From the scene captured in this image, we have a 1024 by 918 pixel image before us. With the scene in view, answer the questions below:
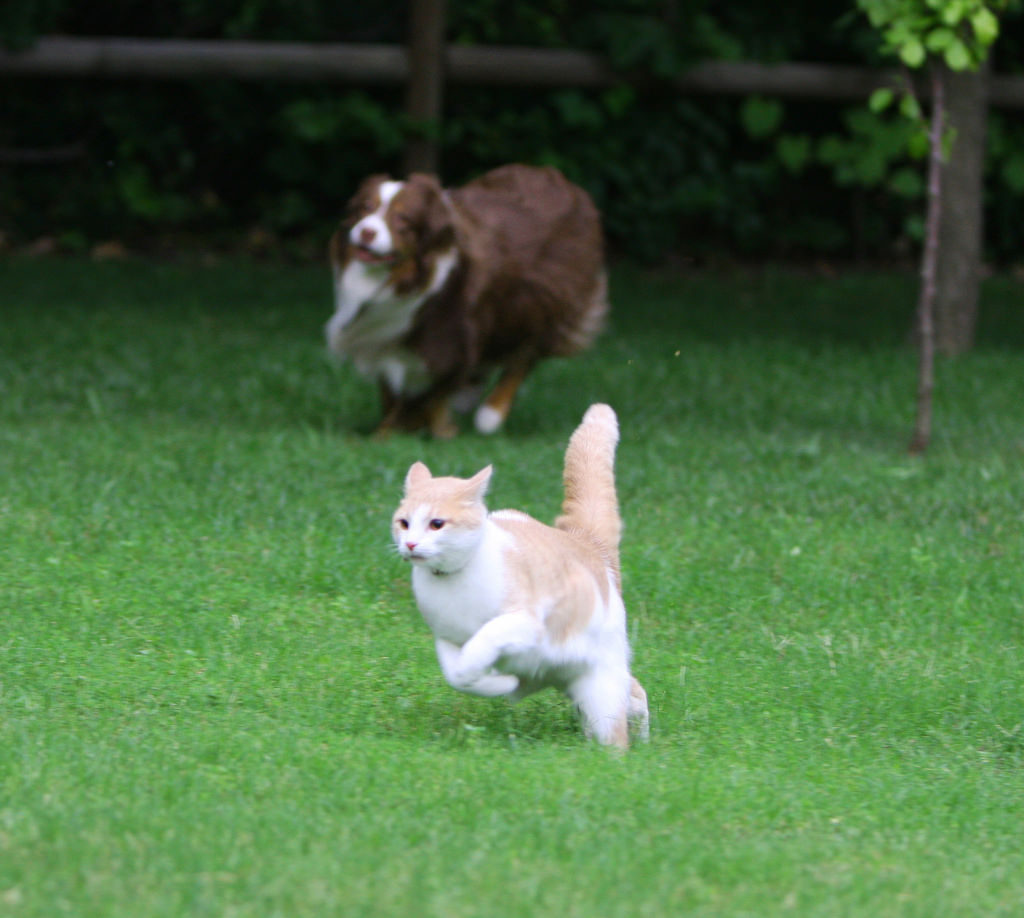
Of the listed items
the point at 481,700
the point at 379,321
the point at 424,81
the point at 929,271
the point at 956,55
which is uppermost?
the point at 956,55

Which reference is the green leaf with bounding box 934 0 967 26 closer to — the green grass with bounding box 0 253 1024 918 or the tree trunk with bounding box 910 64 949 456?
the tree trunk with bounding box 910 64 949 456

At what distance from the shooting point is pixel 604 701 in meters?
4.21

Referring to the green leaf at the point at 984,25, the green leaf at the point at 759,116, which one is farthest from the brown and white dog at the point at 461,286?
the green leaf at the point at 759,116

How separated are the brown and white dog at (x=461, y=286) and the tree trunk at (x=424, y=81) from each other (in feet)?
11.3

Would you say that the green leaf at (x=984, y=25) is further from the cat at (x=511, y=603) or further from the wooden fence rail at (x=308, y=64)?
the wooden fence rail at (x=308, y=64)

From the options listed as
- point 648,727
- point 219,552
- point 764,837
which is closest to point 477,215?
point 219,552

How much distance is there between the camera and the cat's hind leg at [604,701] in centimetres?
420

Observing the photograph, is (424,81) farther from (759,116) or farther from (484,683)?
(484,683)

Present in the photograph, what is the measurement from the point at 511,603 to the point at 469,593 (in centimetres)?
11

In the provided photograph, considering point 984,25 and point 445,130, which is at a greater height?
point 984,25

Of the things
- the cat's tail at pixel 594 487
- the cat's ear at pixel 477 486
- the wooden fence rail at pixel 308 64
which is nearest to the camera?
the cat's ear at pixel 477 486

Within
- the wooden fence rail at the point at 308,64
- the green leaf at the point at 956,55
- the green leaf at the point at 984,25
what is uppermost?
the green leaf at the point at 984,25

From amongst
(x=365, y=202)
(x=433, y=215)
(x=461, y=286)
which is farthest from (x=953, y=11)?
(x=365, y=202)

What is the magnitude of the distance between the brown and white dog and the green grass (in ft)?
1.03
